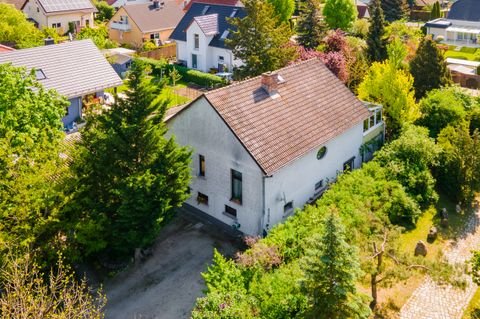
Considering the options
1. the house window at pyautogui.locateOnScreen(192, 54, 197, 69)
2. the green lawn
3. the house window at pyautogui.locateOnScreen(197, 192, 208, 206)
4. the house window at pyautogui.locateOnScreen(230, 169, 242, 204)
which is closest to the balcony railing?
the house window at pyautogui.locateOnScreen(192, 54, 197, 69)

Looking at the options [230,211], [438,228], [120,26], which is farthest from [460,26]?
→ [230,211]

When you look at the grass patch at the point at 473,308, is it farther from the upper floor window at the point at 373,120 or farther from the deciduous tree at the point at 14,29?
the deciduous tree at the point at 14,29

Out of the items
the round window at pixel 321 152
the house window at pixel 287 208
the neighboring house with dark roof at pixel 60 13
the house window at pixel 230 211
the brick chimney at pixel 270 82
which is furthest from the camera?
the neighboring house with dark roof at pixel 60 13

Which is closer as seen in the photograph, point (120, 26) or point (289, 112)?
point (289, 112)

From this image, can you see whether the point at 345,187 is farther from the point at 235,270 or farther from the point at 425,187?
the point at 235,270

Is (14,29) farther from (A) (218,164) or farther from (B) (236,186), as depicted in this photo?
(B) (236,186)

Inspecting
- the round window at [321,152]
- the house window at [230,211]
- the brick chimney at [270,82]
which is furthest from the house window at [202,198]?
the brick chimney at [270,82]
